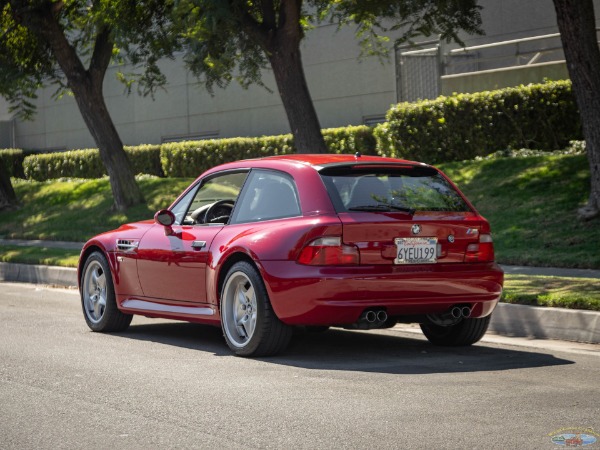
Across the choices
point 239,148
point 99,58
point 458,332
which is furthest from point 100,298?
point 239,148

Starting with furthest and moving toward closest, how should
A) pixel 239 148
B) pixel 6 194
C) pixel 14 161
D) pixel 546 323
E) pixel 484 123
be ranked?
pixel 14 161
pixel 6 194
pixel 239 148
pixel 484 123
pixel 546 323

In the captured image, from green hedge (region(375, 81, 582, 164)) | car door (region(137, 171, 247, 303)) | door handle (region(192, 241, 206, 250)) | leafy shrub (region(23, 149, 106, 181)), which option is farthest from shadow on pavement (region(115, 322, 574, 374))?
leafy shrub (region(23, 149, 106, 181))

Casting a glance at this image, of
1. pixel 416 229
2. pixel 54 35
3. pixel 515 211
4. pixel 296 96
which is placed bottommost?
pixel 515 211

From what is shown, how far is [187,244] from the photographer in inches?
376

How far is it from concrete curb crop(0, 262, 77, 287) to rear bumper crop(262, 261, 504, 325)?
348 inches

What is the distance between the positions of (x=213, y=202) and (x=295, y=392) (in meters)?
3.24

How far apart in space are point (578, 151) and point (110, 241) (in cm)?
1119

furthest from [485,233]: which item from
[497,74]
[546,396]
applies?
[497,74]

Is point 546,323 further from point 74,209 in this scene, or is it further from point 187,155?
point 187,155

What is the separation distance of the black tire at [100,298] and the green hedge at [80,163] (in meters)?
21.8

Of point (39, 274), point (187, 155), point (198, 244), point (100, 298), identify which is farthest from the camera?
point (187, 155)

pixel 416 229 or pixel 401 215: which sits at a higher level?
pixel 401 215

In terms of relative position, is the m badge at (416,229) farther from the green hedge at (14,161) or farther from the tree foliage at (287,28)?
the green hedge at (14,161)

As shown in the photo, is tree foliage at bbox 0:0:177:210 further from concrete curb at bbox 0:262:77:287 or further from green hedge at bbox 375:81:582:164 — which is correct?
concrete curb at bbox 0:262:77:287
